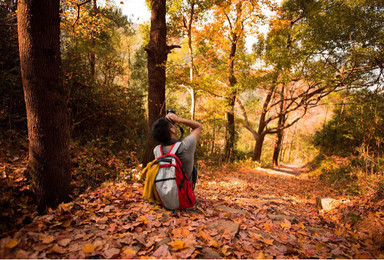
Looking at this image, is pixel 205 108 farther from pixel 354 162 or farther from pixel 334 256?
pixel 334 256

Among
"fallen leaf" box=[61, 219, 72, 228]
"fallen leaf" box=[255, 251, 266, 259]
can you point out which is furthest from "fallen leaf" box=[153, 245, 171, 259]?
"fallen leaf" box=[61, 219, 72, 228]

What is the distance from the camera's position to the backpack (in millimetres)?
2729

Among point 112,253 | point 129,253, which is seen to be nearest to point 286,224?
point 129,253

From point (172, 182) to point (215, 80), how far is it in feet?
27.7

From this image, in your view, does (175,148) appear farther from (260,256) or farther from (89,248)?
(260,256)

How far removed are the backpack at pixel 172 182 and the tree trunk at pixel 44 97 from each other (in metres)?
A: 1.75

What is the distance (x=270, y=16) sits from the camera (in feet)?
36.4

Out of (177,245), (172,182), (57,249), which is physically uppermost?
(172,182)

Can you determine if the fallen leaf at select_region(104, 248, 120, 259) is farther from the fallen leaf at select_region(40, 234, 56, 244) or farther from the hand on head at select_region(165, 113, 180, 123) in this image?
the hand on head at select_region(165, 113, 180, 123)

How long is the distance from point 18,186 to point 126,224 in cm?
225

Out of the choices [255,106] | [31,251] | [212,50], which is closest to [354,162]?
[255,106]

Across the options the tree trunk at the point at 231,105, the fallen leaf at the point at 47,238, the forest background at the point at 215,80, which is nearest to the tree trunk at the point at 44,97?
the forest background at the point at 215,80

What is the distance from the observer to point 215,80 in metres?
10.3

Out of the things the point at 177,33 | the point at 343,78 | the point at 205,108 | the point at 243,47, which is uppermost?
the point at 243,47
